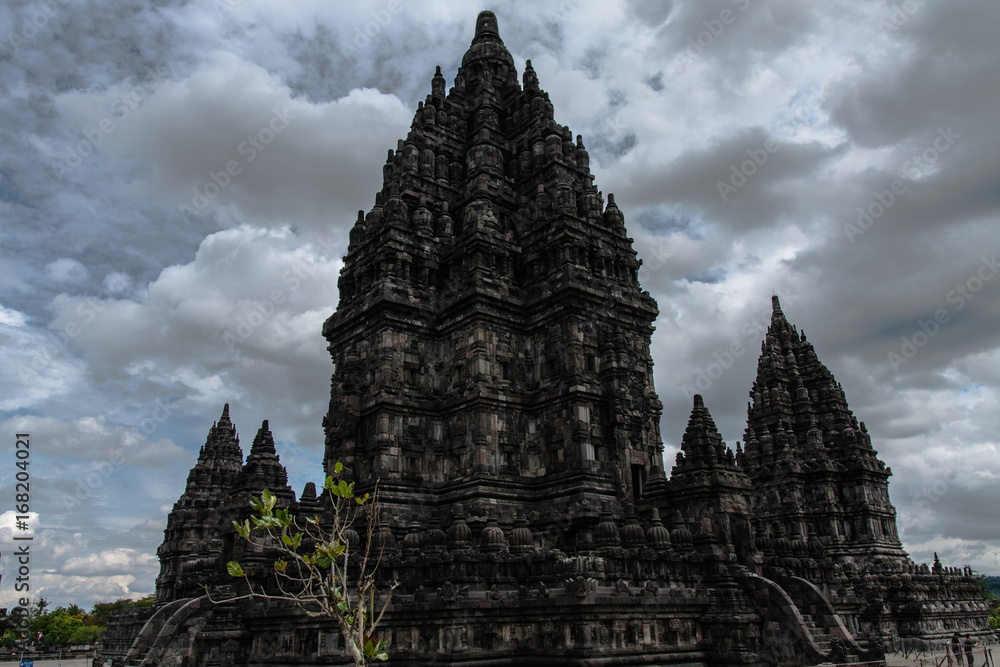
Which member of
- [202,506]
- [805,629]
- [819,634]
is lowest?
[819,634]

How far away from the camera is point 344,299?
37.8 meters

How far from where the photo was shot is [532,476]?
31.3 m

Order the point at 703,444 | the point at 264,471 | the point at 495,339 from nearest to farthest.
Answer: the point at 703,444 < the point at 264,471 < the point at 495,339

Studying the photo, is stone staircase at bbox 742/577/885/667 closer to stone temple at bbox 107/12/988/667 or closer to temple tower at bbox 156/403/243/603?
stone temple at bbox 107/12/988/667

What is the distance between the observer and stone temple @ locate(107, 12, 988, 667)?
21672 millimetres

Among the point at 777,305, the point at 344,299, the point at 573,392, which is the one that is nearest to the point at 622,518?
the point at 573,392

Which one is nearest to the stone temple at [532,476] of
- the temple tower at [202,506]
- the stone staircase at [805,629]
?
the stone staircase at [805,629]

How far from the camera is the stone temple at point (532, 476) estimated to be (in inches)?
853

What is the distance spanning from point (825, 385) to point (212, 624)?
44.4 meters

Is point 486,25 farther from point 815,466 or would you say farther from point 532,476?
point 815,466

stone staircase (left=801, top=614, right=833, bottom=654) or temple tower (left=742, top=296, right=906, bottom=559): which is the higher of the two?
temple tower (left=742, top=296, right=906, bottom=559)

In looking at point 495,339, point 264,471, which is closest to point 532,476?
point 495,339

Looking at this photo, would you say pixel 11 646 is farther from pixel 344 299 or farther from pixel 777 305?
pixel 777 305

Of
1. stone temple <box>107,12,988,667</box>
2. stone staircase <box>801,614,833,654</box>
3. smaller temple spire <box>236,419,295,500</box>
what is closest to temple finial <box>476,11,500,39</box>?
stone temple <box>107,12,988,667</box>
